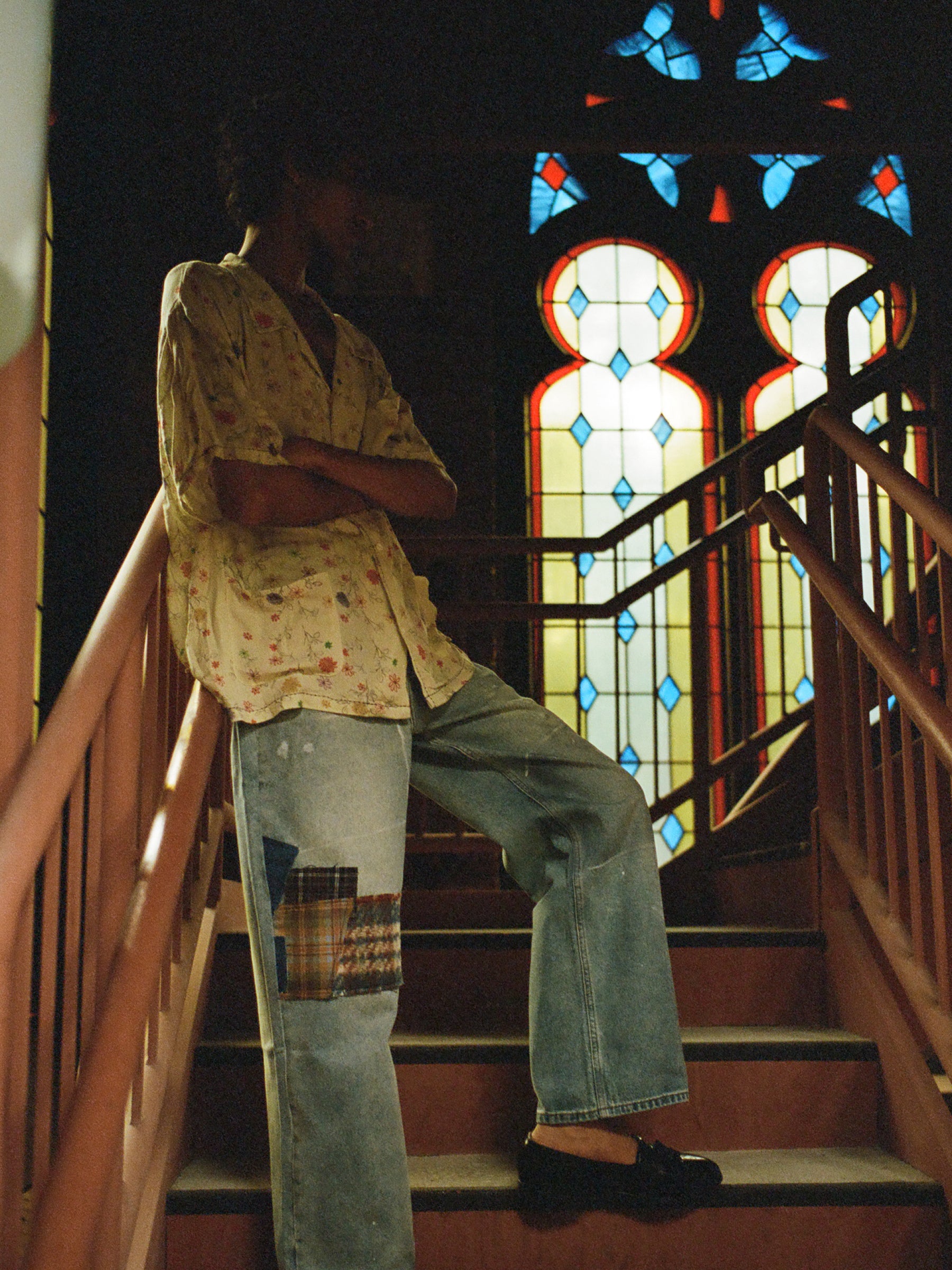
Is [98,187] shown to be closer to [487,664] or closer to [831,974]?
[487,664]

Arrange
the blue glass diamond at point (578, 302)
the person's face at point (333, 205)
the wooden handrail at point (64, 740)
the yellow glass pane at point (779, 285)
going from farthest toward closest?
the yellow glass pane at point (779, 285) < the blue glass diamond at point (578, 302) < the person's face at point (333, 205) < the wooden handrail at point (64, 740)

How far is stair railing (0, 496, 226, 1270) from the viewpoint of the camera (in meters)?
1.23

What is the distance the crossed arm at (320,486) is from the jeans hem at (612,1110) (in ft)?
2.84

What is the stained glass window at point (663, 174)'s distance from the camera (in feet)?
20.9

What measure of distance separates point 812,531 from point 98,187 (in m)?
4.17

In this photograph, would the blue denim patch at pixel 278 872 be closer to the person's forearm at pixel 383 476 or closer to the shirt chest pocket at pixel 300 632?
the shirt chest pocket at pixel 300 632

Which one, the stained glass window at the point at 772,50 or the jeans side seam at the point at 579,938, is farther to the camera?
the stained glass window at the point at 772,50

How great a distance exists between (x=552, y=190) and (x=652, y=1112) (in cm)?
520

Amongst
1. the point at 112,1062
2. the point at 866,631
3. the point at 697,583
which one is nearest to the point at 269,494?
the point at 112,1062

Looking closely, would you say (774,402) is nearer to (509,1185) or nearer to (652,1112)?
(652,1112)

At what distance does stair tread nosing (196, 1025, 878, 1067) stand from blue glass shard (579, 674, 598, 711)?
10.9ft

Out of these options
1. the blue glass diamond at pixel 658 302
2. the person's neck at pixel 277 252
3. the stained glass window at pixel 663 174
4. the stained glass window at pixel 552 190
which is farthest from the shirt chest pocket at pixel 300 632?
the stained glass window at pixel 663 174

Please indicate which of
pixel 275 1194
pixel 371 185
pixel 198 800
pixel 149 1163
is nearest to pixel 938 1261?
pixel 275 1194

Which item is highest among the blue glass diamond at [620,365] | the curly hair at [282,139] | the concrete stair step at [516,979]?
the blue glass diamond at [620,365]
